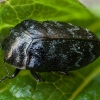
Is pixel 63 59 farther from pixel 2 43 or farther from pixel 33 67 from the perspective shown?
pixel 2 43

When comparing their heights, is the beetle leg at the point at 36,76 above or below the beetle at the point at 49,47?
below

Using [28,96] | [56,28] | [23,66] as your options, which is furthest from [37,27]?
[28,96]

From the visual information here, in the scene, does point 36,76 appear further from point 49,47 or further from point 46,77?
point 49,47

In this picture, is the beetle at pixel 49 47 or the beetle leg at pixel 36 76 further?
the beetle leg at pixel 36 76

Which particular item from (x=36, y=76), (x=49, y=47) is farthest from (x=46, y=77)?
(x=49, y=47)
